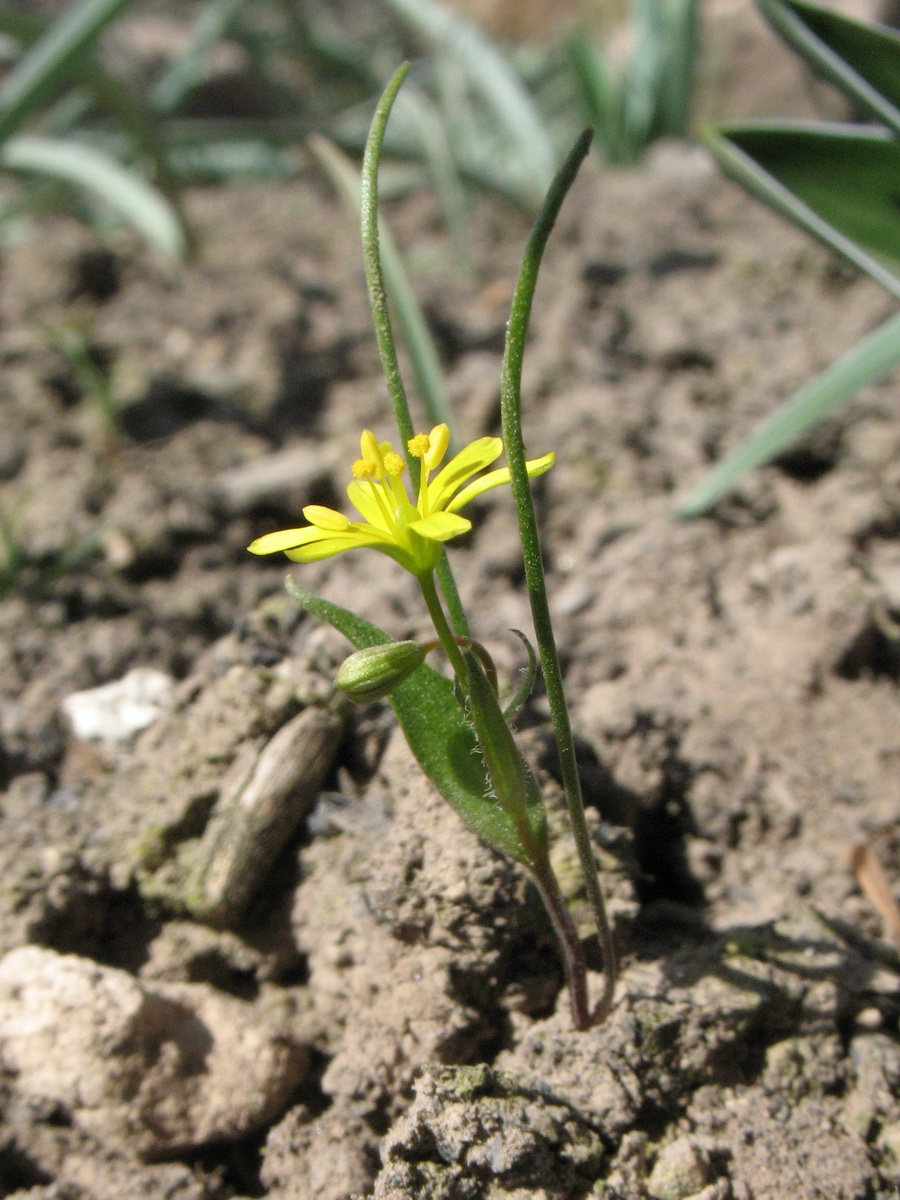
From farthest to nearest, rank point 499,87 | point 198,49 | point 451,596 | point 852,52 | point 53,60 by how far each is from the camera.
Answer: point 198,49, point 499,87, point 53,60, point 852,52, point 451,596

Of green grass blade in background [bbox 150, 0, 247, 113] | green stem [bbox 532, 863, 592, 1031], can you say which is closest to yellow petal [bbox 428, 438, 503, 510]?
green stem [bbox 532, 863, 592, 1031]

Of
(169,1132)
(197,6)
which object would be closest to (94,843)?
(169,1132)

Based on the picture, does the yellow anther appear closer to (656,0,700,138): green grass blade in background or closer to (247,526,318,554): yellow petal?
(247,526,318,554): yellow petal

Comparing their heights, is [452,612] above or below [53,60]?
below

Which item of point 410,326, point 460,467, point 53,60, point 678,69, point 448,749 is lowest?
point 448,749

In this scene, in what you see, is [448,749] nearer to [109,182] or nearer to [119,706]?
[119,706]

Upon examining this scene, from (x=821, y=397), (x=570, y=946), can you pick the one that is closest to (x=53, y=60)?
(x=821, y=397)
